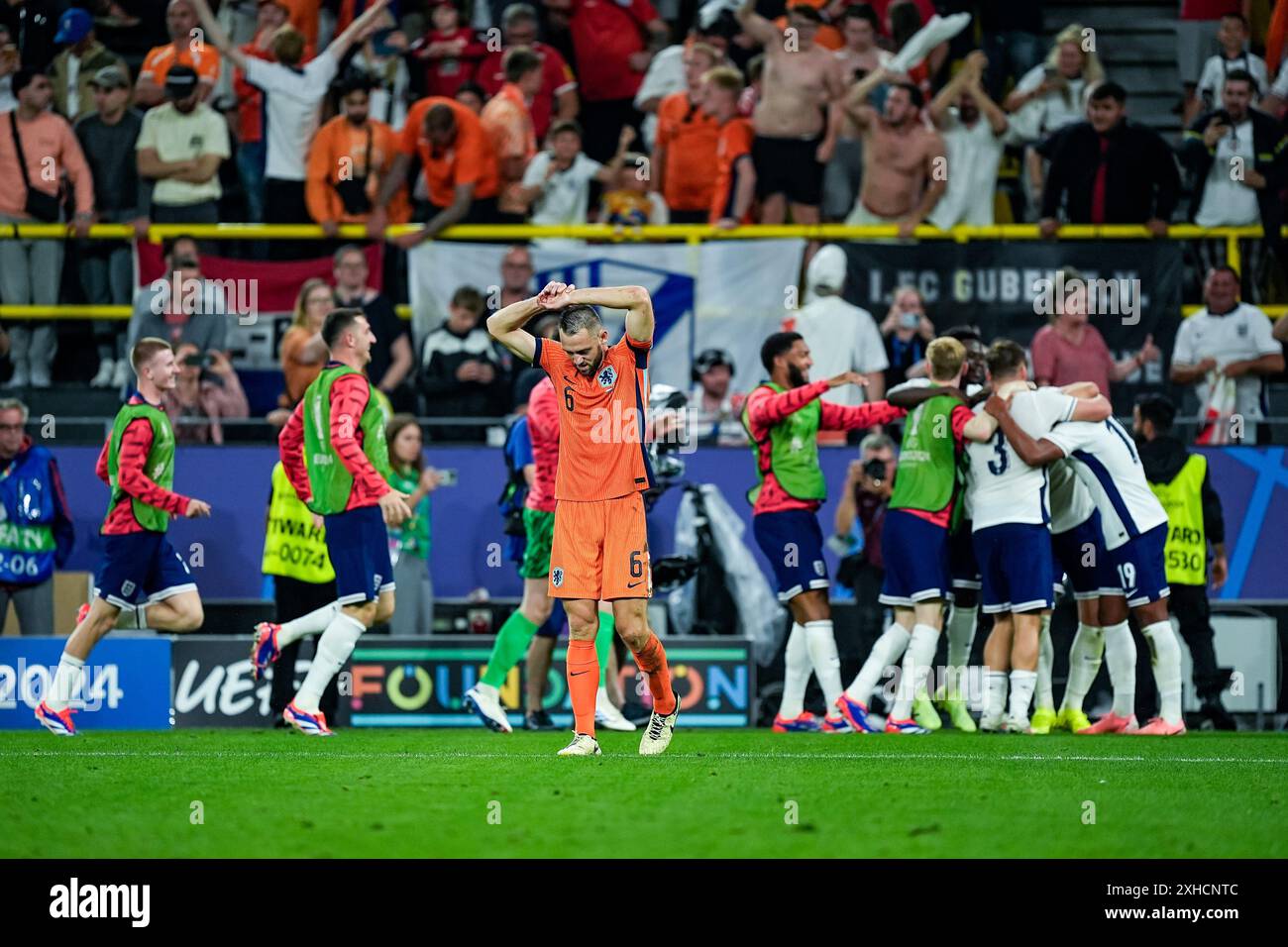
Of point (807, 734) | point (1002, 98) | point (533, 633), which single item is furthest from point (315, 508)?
point (1002, 98)

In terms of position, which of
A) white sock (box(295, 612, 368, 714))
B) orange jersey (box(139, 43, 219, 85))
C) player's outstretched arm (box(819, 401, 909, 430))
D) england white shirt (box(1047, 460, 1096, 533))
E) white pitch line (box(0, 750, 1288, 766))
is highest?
orange jersey (box(139, 43, 219, 85))

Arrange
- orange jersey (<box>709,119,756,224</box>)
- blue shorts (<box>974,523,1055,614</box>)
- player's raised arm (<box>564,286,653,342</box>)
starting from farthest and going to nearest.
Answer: orange jersey (<box>709,119,756,224</box>) → blue shorts (<box>974,523,1055,614</box>) → player's raised arm (<box>564,286,653,342</box>)

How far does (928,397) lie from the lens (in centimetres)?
1220

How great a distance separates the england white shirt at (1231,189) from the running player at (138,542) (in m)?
9.88

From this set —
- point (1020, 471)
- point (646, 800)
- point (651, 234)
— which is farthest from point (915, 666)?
point (651, 234)

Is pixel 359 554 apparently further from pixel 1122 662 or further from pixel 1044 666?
pixel 1122 662

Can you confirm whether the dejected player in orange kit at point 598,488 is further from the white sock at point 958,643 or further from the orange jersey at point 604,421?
the white sock at point 958,643

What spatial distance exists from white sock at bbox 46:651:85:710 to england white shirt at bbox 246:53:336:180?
7013mm

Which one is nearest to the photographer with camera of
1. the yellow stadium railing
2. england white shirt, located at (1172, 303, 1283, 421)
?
the yellow stadium railing

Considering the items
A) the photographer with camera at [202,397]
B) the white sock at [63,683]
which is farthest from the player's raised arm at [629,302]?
the photographer with camera at [202,397]

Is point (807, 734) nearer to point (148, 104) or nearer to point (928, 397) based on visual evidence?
point (928, 397)

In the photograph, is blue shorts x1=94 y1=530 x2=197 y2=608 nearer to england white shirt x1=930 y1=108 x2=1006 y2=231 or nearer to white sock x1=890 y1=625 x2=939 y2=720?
white sock x1=890 y1=625 x2=939 y2=720

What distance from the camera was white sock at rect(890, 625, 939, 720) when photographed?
12172 millimetres

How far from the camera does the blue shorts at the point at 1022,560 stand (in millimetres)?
11969
